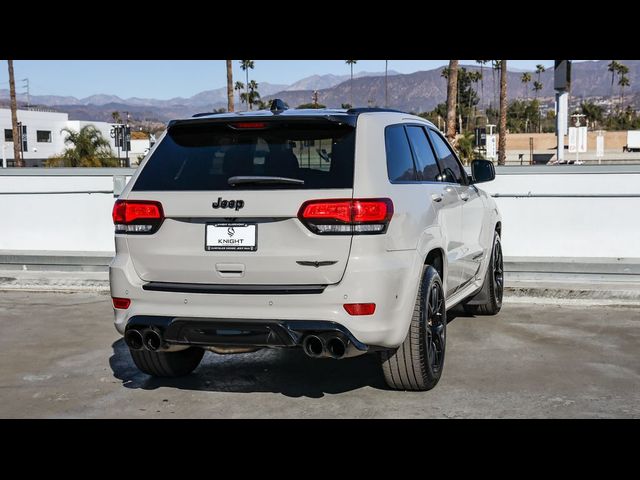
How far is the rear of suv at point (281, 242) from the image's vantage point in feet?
16.6

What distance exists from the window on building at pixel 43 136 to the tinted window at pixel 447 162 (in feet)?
302

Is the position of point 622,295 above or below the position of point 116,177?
below

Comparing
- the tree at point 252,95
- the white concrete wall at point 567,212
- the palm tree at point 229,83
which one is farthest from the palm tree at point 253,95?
the white concrete wall at point 567,212

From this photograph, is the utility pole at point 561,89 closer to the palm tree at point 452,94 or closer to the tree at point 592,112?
the palm tree at point 452,94

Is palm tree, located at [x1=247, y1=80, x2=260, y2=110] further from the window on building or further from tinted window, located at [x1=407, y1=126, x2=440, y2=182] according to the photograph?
tinted window, located at [x1=407, y1=126, x2=440, y2=182]

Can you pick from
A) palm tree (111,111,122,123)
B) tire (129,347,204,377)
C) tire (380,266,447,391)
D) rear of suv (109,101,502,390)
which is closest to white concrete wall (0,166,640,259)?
tire (380,266,447,391)

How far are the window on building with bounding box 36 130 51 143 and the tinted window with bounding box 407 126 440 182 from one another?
304 feet

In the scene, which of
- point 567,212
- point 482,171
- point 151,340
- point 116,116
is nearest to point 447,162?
point 482,171

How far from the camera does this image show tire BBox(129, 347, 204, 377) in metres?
6.18

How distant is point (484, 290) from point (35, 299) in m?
5.11
